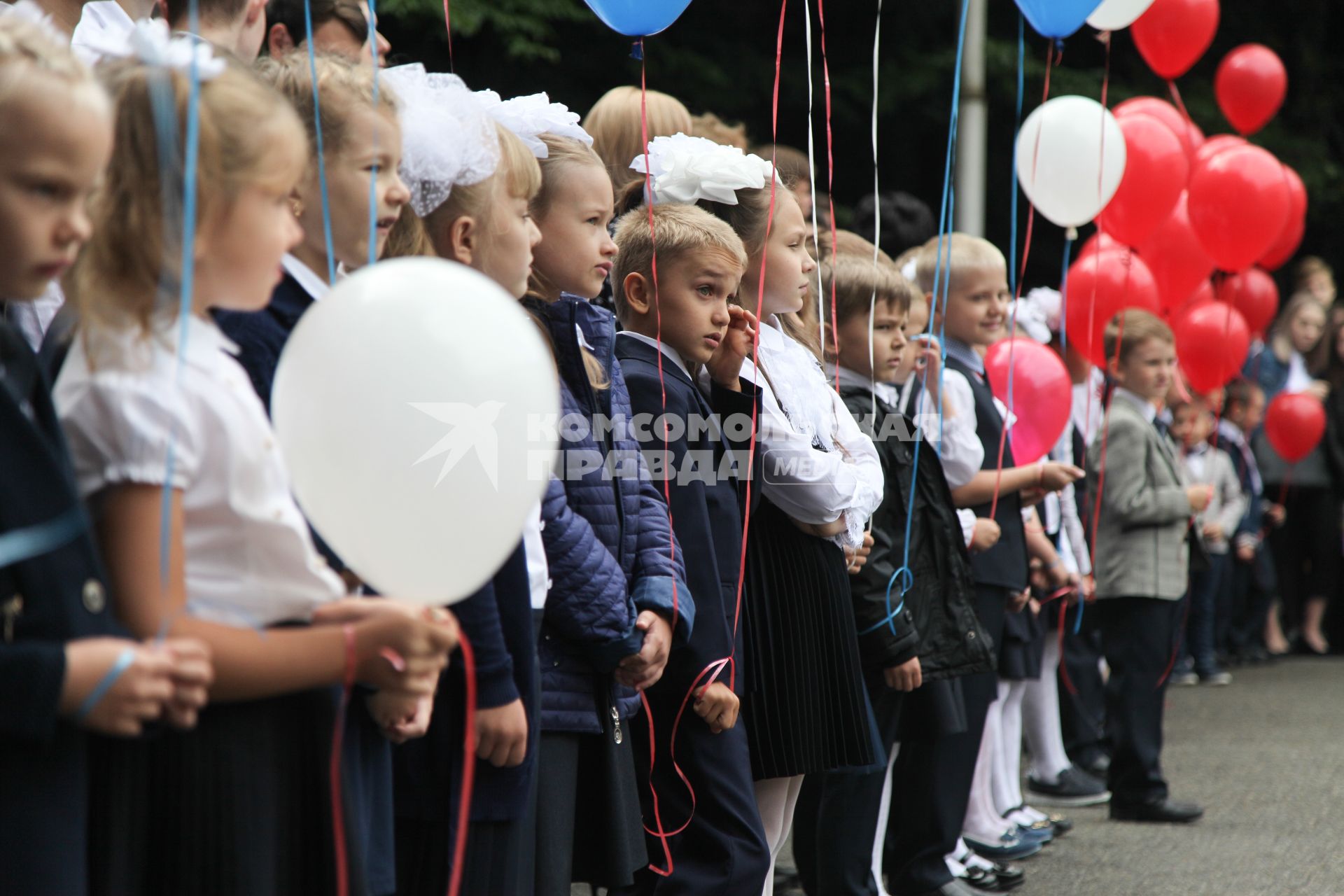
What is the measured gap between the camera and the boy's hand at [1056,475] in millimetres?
4500

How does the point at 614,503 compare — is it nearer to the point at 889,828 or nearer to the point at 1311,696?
the point at 889,828

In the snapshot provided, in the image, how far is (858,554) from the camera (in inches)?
148

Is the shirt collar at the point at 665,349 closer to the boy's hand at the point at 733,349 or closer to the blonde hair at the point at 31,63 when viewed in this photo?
the boy's hand at the point at 733,349

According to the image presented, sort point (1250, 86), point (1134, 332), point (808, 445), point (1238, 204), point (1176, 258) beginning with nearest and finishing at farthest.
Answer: point (808, 445), point (1134, 332), point (1238, 204), point (1176, 258), point (1250, 86)

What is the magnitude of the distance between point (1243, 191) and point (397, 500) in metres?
5.53

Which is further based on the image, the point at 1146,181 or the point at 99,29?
the point at 1146,181

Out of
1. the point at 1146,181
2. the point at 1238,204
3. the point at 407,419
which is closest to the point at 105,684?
the point at 407,419

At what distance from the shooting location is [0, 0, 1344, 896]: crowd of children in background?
66.1 inches

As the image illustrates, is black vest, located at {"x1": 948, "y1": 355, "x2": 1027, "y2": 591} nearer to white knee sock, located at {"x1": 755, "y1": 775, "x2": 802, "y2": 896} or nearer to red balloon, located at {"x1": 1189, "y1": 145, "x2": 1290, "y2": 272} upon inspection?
white knee sock, located at {"x1": 755, "y1": 775, "x2": 802, "y2": 896}

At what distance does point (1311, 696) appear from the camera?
8.34 m

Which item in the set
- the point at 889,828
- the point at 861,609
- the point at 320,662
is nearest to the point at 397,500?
the point at 320,662

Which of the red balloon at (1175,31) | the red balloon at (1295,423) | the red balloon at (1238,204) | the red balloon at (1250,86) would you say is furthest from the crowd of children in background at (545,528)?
the red balloon at (1295,423)

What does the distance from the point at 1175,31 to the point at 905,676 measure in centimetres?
412

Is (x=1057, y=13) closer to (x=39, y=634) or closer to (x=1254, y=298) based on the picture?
(x=39, y=634)
